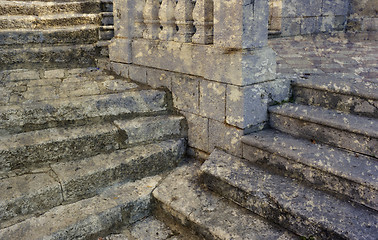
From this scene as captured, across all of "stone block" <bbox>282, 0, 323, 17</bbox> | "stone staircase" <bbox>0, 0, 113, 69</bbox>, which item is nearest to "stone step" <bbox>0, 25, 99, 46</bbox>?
"stone staircase" <bbox>0, 0, 113, 69</bbox>

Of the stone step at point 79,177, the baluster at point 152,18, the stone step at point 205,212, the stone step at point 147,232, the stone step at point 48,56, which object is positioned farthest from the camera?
the stone step at point 48,56

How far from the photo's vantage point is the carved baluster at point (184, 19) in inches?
126

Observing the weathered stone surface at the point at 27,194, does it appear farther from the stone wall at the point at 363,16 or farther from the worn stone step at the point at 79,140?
the stone wall at the point at 363,16

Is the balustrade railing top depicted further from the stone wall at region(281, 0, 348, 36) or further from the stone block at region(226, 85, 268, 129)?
the stone wall at region(281, 0, 348, 36)

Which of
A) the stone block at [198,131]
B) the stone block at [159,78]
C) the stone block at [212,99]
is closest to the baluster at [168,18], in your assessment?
the stone block at [159,78]

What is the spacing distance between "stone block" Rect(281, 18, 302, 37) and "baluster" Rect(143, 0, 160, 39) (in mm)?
3462

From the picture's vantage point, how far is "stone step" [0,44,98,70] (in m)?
4.25

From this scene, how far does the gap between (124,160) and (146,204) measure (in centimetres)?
40

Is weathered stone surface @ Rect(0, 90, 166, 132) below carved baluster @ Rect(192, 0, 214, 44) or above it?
below

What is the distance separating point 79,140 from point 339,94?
7.05 ft

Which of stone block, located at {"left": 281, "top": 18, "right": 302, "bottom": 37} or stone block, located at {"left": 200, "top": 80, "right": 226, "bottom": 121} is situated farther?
stone block, located at {"left": 281, "top": 18, "right": 302, "bottom": 37}

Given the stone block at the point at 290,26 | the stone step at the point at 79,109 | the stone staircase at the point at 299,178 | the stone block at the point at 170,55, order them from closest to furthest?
the stone staircase at the point at 299,178 → the stone step at the point at 79,109 → the stone block at the point at 170,55 → the stone block at the point at 290,26

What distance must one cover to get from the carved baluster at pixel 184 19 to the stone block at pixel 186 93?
0.37m

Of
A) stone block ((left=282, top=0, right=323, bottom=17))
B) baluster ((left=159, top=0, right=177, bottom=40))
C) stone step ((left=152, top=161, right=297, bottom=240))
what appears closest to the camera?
stone step ((left=152, top=161, right=297, bottom=240))
